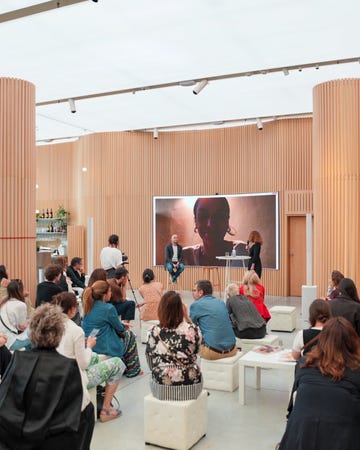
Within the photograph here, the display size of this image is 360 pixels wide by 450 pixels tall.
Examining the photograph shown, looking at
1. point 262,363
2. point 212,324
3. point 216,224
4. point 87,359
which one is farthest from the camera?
point 216,224

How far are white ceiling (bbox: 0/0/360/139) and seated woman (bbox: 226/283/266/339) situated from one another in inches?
145

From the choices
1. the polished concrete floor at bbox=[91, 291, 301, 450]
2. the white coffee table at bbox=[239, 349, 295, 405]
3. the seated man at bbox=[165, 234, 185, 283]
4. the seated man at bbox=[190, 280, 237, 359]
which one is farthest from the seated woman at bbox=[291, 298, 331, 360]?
the seated man at bbox=[165, 234, 185, 283]

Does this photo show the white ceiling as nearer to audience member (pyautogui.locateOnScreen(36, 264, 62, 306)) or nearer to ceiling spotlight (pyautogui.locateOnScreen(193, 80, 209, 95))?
ceiling spotlight (pyautogui.locateOnScreen(193, 80, 209, 95))

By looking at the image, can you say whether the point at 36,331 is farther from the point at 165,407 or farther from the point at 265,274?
the point at 265,274

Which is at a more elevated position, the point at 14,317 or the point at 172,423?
the point at 14,317

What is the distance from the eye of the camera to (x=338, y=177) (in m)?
9.42

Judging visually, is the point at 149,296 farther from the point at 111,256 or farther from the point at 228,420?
the point at 228,420

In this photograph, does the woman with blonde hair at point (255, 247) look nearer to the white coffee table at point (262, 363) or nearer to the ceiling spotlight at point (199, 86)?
the ceiling spotlight at point (199, 86)

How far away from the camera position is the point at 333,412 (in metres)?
2.72

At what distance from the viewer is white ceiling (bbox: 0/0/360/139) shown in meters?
6.55

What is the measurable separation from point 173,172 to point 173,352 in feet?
34.1

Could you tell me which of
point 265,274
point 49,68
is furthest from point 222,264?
point 49,68

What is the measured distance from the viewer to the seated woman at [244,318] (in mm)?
6238

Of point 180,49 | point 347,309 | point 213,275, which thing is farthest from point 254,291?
point 213,275
